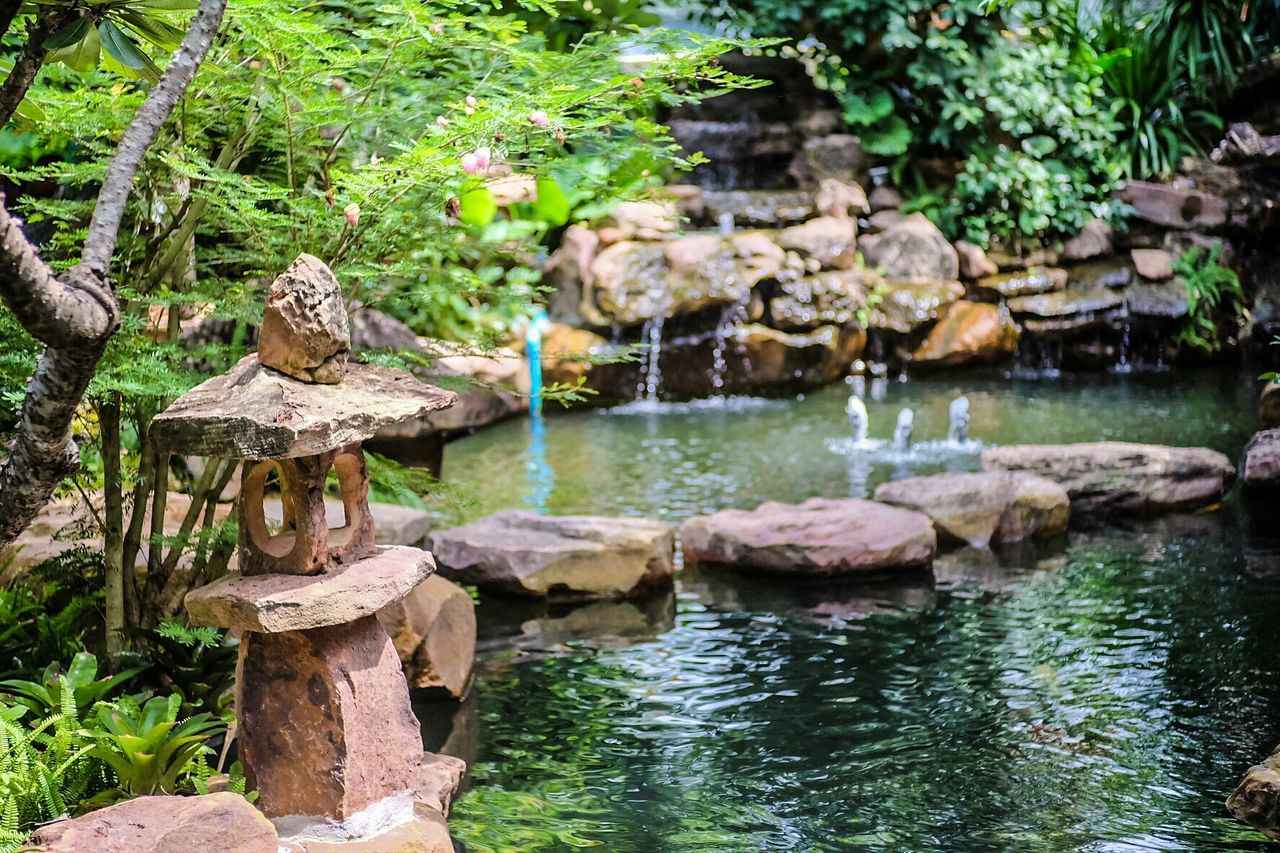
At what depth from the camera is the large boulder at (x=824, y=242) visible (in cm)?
1338

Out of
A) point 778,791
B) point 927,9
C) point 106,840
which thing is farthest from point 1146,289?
point 106,840

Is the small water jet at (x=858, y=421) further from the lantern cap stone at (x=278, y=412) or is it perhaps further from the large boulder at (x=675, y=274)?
the lantern cap stone at (x=278, y=412)

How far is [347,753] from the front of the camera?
3428 millimetres

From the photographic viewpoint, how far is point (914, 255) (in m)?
14.0

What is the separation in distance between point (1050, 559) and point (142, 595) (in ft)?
16.3

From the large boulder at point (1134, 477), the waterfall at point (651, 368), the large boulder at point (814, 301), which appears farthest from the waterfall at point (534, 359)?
the large boulder at point (1134, 477)

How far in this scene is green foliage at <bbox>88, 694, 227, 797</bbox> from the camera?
3.59 metres

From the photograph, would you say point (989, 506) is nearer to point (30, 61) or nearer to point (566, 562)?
point (566, 562)

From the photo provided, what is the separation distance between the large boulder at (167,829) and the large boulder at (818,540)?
404cm

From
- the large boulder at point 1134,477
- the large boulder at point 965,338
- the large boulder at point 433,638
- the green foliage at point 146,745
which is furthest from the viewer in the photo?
the large boulder at point 965,338

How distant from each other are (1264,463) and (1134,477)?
0.81 metres

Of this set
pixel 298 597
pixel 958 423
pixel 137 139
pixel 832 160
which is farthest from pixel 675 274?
pixel 137 139

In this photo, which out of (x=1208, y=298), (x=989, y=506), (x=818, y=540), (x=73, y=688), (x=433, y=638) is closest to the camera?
(x=73, y=688)

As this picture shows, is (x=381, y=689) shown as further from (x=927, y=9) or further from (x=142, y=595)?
(x=927, y=9)
